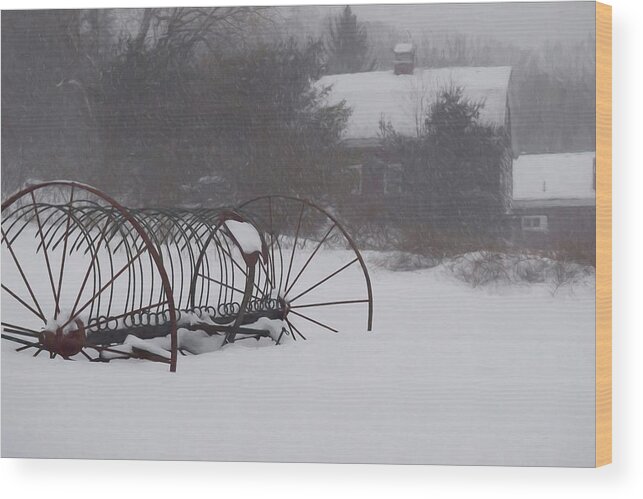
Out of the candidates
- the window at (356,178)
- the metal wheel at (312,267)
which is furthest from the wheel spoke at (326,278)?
the window at (356,178)

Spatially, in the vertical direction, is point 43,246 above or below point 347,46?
below

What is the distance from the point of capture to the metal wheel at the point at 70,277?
4.79 meters

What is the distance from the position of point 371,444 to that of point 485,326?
2.62 feet

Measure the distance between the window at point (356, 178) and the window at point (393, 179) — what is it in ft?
0.41

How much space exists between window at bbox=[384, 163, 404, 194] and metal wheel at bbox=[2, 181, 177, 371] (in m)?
1.22

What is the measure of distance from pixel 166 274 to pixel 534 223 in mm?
1801

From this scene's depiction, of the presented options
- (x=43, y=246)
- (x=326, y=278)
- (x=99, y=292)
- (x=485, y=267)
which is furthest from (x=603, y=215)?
(x=43, y=246)

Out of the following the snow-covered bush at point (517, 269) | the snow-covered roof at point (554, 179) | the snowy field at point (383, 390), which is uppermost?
the snow-covered roof at point (554, 179)

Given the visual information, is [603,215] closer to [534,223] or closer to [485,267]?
[534,223]

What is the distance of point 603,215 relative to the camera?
4.61 m

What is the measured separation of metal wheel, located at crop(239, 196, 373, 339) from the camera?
4.71 metres

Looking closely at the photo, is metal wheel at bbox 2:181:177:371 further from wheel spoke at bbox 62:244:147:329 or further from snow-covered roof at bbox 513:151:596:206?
snow-covered roof at bbox 513:151:596:206

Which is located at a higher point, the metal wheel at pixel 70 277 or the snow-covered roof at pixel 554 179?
the snow-covered roof at pixel 554 179

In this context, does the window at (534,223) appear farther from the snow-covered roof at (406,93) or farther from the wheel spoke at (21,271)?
the wheel spoke at (21,271)
